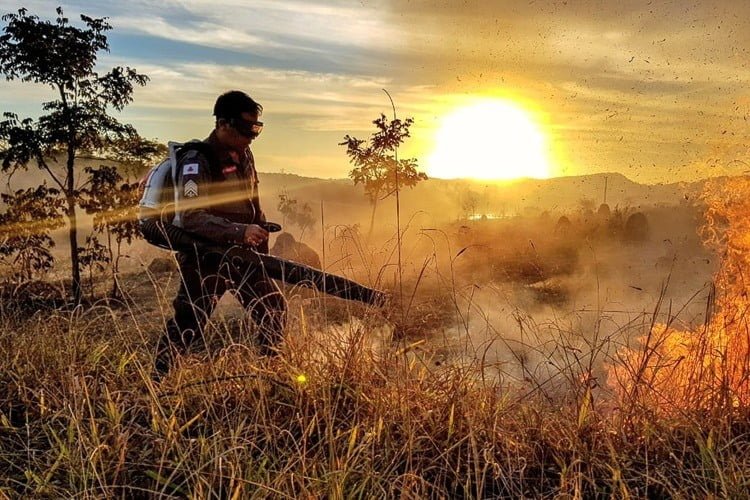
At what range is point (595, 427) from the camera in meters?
2.70

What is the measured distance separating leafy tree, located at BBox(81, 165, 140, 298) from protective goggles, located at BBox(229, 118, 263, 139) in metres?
8.05

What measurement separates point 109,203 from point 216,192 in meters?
8.54

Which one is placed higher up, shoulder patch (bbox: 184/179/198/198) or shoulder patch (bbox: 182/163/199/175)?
shoulder patch (bbox: 182/163/199/175)

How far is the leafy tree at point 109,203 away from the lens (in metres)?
11.0

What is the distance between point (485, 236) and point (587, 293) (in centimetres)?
736

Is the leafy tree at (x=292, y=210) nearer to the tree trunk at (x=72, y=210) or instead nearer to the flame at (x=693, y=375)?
the tree trunk at (x=72, y=210)

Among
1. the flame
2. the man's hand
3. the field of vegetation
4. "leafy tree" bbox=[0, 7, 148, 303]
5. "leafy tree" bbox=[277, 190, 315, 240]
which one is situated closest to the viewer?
the field of vegetation

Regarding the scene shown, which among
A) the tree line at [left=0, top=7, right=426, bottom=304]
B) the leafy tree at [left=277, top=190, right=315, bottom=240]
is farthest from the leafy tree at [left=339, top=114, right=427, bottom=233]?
the leafy tree at [left=277, top=190, right=315, bottom=240]

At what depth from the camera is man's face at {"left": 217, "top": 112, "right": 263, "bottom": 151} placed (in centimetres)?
372

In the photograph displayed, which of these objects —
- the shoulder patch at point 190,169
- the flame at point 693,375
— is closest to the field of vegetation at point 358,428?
the flame at point 693,375

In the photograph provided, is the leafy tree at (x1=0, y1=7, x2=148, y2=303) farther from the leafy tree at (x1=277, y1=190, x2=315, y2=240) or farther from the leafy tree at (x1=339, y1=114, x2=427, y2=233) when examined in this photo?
the leafy tree at (x1=277, y1=190, x2=315, y2=240)

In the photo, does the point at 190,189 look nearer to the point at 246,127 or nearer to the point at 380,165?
the point at 246,127

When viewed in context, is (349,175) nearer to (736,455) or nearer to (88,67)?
(88,67)

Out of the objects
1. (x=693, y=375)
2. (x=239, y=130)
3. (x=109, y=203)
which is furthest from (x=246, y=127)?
(x=109, y=203)
